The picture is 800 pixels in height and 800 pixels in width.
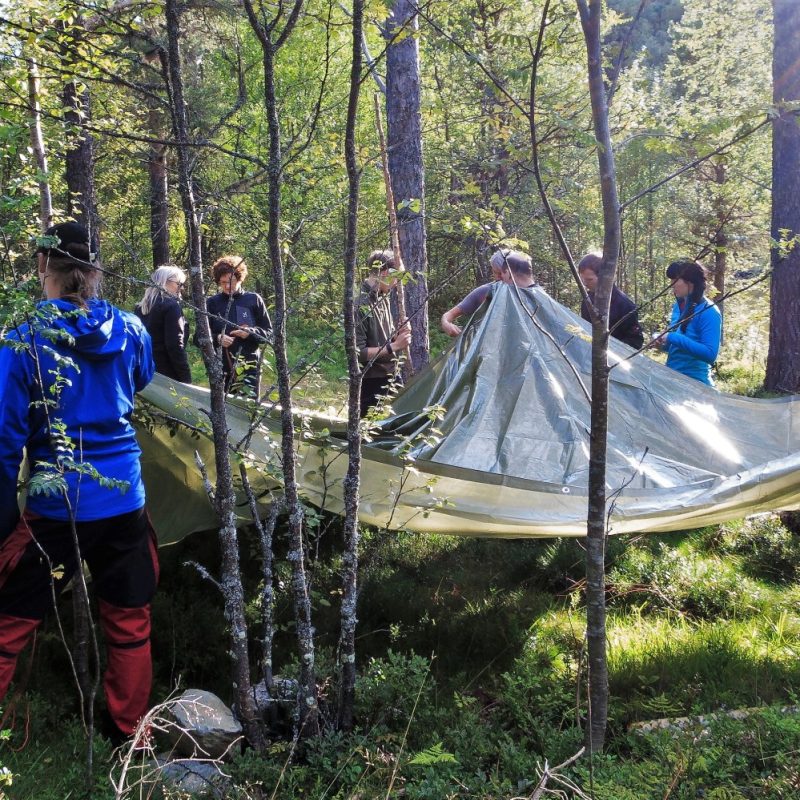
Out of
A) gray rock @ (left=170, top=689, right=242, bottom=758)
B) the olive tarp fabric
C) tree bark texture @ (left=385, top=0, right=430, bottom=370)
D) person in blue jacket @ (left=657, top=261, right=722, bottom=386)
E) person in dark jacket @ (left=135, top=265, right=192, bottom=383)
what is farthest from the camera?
tree bark texture @ (left=385, top=0, right=430, bottom=370)

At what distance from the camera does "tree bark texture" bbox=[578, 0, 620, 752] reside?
7.39 feet

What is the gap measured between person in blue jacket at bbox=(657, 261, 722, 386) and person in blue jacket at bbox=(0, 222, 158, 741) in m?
3.06

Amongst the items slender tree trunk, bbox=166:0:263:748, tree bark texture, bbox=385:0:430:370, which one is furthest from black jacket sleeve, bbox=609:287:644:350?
slender tree trunk, bbox=166:0:263:748

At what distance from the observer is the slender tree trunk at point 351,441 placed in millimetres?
2449

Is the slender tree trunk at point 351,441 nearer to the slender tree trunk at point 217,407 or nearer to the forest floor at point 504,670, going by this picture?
the forest floor at point 504,670

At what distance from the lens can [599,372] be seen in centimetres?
231

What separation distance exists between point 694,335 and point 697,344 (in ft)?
0.31

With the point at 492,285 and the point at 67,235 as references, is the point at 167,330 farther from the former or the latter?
the point at 67,235

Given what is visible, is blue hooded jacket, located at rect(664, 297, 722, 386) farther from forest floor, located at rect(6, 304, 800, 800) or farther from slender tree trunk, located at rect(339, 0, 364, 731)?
slender tree trunk, located at rect(339, 0, 364, 731)

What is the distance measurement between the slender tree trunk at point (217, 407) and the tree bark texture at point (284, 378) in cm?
20

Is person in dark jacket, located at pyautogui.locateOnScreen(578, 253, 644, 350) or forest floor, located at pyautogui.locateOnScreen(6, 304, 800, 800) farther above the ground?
person in dark jacket, located at pyautogui.locateOnScreen(578, 253, 644, 350)

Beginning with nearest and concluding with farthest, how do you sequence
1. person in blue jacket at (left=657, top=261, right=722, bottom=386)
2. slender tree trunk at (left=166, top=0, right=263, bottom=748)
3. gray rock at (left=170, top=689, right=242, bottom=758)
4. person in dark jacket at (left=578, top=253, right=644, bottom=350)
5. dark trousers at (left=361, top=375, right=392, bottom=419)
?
1. slender tree trunk at (left=166, top=0, right=263, bottom=748)
2. gray rock at (left=170, top=689, right=242, bottom=758)
3. person in blue jacket at (left=657, top=261, right=722, bottom=386)
4. person in dark jacket at (left=578, top=253, right=644, bottom=350)
5. dark trousers at (left=361, top=375, right=392, bottom=419)

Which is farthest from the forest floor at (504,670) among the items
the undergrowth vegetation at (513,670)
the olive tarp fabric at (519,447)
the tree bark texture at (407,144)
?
the tree bark texture at (407,144)

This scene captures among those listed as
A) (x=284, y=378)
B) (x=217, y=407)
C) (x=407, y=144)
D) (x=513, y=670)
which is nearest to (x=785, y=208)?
(x=407, y=144)
